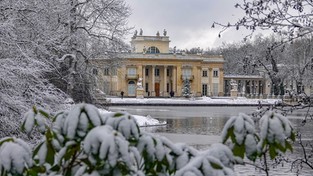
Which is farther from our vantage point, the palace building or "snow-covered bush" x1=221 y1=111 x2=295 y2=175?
the palace building

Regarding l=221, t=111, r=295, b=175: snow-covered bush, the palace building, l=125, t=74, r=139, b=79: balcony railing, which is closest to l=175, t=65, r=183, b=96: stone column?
the palace building

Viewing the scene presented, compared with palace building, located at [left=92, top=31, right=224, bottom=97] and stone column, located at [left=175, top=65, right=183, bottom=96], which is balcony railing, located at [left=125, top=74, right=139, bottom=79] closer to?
palace building, located at [left=92, top=31, right=224, bottom=97]

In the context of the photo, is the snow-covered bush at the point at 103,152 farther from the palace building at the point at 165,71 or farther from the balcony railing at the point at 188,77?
the balcony railing at the point at 188,77

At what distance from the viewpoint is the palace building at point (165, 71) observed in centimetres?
7706

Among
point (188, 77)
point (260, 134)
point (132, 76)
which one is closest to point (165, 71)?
point (188, 77)

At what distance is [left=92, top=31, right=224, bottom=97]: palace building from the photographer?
3034 inches

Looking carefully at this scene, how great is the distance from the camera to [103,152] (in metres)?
1.82

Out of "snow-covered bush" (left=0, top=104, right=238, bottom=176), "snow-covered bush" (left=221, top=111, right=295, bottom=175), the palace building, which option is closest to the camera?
"snow-covered bush" (left=0, top=104, right=238, bottom=176)

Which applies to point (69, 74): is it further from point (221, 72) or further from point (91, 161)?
point (221, 72)

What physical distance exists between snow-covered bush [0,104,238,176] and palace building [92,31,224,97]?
238 ft

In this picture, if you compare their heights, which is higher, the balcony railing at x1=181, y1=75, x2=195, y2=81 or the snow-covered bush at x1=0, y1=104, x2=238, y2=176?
the balcony railing at x1=181, y1=75, x2=195, y2=81

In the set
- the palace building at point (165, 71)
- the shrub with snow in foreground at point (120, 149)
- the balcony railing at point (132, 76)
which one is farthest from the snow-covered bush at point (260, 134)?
the balcony railing at point (132, 76)

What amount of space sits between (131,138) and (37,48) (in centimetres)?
1034

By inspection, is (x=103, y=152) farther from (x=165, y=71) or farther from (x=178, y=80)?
(x=165, y=71)
